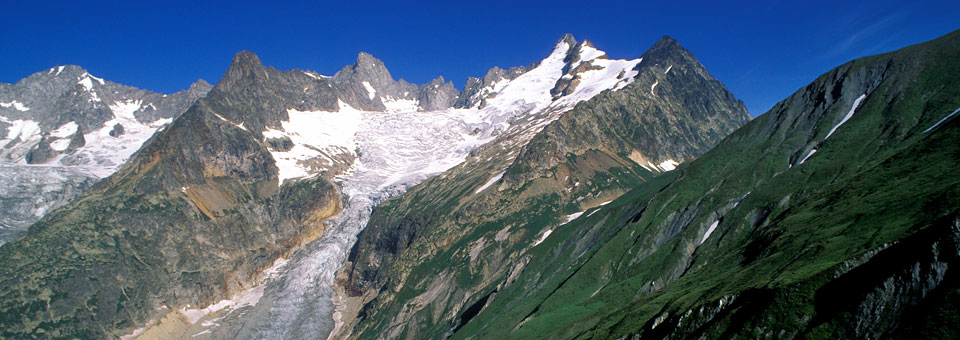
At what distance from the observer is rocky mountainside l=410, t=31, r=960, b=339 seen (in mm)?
38281

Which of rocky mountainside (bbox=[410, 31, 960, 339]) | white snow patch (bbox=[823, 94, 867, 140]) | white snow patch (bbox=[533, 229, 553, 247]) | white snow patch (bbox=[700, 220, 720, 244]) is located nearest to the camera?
rocky mountainside (bbox=[410, 31, 960, 339])

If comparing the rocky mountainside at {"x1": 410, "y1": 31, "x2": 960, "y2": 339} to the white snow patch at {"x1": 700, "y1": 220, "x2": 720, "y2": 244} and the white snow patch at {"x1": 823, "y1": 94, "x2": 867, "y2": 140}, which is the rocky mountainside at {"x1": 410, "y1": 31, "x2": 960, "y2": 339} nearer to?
the white snow patch at {"x1": 700, "y1": 220, "x2": 720, "y2": 244}

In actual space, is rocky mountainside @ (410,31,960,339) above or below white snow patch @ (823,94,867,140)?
below

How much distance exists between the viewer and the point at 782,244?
6981 centimetres

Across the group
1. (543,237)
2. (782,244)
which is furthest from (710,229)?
(543,237)

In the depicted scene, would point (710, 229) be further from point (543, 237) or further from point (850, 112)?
point (543, 237)

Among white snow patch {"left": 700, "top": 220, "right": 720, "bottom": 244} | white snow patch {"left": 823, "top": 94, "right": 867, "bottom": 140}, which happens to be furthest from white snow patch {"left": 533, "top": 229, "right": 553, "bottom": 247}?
white snow patch {"left": 823, "top": 94, "right": 867, "bottom": 140}

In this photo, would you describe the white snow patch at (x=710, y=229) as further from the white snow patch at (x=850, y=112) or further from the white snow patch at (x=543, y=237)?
the white snow patch at (x=543, y=237)

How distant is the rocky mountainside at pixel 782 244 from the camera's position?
3828cm

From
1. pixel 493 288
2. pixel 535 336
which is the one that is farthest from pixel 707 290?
pixel 493 288

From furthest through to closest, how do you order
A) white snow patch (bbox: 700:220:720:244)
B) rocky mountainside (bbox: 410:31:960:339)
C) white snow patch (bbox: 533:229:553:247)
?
white snow patch (bbox: 533:229:553:247) → white snow patch (bbox: 700:220:720:244) → rocky mountainside (bbox: 410:31:960:339)

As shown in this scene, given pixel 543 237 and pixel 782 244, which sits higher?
pixel 543 237

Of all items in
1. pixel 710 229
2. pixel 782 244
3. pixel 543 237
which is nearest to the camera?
pixel 782 244

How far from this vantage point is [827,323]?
127 ft
